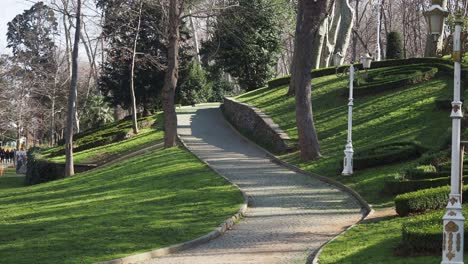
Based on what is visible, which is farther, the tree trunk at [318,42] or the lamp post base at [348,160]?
the tree trunk at [318,42]

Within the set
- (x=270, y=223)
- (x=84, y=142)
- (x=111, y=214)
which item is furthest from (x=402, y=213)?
(x=84, y=142)

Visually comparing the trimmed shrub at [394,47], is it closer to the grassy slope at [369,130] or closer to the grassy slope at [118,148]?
the grassy slope at [369,130]

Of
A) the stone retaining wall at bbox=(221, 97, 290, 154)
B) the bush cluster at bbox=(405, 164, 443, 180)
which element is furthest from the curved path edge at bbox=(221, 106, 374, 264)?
the bush cluster at bbox=(405, 164, 443, 180)

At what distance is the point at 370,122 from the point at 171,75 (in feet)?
28.5

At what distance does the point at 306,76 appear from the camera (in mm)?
22938

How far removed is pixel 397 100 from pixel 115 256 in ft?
64.1

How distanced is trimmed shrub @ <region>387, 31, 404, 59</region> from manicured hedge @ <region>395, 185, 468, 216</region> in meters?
26.0

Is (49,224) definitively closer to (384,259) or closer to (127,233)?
(127,233)

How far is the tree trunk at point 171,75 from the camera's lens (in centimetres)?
2831

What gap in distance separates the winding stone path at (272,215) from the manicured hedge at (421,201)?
1.25 metres

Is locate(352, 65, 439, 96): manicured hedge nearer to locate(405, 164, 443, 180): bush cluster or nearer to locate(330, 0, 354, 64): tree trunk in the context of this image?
locate(330, 0, 354, 64): tree trunk

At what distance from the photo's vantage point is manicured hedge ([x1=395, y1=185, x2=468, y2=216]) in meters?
12.8

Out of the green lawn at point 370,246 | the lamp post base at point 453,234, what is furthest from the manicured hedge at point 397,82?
the lamp post base at point 453,234

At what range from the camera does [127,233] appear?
42.0 feet
